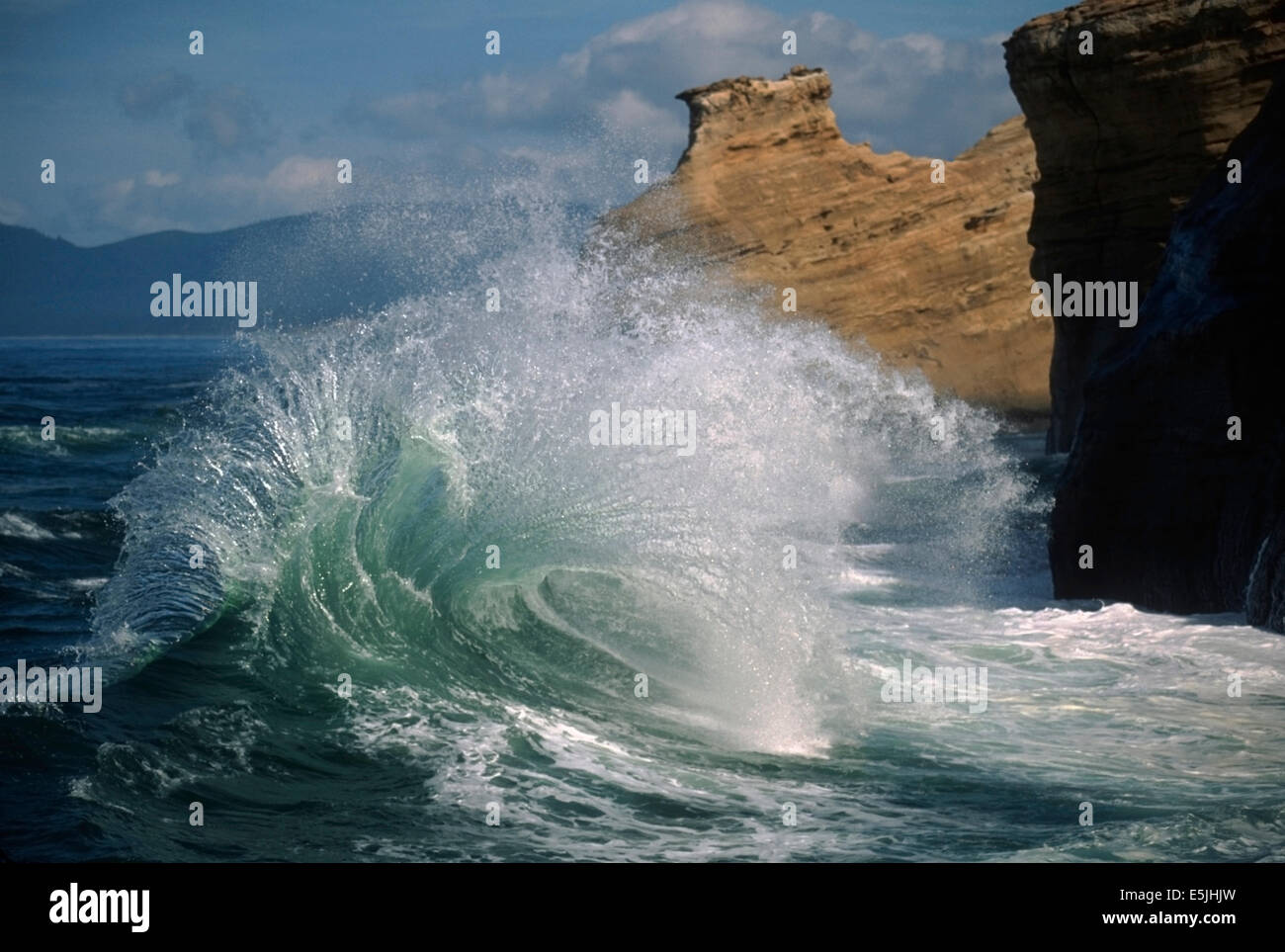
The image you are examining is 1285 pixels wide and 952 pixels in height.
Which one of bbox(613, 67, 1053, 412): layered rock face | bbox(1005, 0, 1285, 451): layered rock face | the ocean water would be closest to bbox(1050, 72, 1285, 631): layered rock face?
the ocean water

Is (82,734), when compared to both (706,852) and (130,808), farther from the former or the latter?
(706,852)

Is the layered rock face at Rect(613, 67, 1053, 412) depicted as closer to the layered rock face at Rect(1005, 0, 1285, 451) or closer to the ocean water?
the layered rock face at Rect(1005, 0, 1285, 451)

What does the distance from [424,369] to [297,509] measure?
4.30 ft

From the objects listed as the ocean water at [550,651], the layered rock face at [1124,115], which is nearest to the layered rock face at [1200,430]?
the ocean water at [550,651]

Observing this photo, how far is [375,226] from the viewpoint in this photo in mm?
14523

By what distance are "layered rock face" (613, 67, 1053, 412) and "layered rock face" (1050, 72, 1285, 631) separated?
1931 centimetres

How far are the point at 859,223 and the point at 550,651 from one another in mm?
25663

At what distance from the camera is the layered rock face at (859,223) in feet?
106

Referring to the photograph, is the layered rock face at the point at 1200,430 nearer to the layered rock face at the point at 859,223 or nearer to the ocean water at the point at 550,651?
the ocean water at the point at 550,651

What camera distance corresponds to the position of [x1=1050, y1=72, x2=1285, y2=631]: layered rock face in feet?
36.5

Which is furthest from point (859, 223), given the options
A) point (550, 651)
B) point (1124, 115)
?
point (550, 651)

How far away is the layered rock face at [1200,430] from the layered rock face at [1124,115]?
3.23 m

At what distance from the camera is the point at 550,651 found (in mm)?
9391
